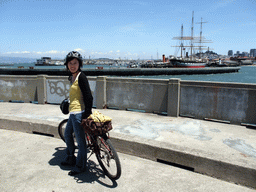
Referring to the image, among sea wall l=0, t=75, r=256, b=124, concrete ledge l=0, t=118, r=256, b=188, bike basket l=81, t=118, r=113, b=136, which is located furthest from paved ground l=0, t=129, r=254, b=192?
sea wall l=0, t=75, r=256, b=124

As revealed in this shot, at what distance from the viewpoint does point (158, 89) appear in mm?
7809

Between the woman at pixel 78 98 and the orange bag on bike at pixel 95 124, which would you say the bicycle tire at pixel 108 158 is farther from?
the woman at pixel 78 98

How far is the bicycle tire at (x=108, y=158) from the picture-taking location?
340 cm

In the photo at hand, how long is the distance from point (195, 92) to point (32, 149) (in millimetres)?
5095

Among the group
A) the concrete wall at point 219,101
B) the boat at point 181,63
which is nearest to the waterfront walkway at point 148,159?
the concrete wall at point 219,101

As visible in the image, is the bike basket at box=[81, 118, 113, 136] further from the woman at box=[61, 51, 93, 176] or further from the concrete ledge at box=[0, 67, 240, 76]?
the concrete ledge at box=[0, 67, 240, 76]

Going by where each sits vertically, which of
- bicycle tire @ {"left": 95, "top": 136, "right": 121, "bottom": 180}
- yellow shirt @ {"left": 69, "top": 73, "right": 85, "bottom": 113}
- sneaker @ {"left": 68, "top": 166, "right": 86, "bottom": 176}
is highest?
yellow shirt @ {"left": 69, "top": 73, "right": 85, "bottom": 113}

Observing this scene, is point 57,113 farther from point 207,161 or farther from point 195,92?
point 207,161

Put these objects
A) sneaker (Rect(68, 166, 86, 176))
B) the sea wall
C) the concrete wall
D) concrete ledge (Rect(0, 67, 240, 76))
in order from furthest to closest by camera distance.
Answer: concrete ledge (Rect(0, 67, 240, 76)) → the sea wall → the concrete wall → sneaker (Rect(68, 166, 86, 176))

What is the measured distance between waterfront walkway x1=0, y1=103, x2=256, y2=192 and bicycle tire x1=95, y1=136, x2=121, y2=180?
0.17 m

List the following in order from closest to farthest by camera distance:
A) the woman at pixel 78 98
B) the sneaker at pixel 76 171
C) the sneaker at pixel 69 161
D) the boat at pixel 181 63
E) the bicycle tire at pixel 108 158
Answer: the bicycle tire at pixel 108 158, the woman at pixel 78 98, the sneaker at pixel 76 171, the sneaker at pixel 69 161, the boat at pixel 181 63

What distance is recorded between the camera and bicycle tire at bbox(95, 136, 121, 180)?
3.40 meters

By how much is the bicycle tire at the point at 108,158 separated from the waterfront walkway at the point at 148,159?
0.55 feet

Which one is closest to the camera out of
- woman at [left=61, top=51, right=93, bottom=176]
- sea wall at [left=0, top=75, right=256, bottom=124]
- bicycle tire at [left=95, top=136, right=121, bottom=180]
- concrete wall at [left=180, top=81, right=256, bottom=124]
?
bicycle tire at [left=95, top=136, right=121, bottom=180]
